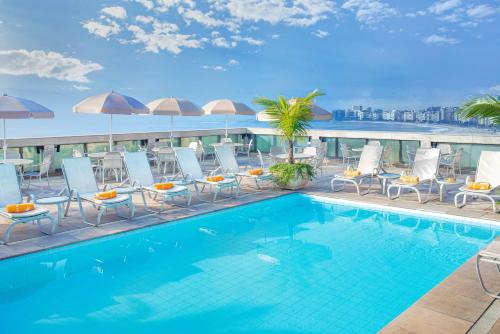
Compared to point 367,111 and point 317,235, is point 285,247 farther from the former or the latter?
point 367,111

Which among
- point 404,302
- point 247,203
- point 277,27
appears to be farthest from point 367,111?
point 277,27

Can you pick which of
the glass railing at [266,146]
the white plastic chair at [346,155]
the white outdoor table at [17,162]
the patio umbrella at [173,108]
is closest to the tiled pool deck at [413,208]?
the white outdoor table at [17,162]

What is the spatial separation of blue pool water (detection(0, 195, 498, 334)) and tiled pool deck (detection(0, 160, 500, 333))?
0.25 meters

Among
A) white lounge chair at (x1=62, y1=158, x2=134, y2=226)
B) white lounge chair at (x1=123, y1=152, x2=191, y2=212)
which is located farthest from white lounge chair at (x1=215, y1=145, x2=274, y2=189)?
white lounge chair at (x1=62, y1=158, x2=134, y2=226)

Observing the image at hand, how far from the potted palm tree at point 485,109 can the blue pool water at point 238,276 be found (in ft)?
6.39

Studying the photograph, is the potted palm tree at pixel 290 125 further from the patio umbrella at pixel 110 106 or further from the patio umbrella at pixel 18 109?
the patio umbrella at pixel 18 109

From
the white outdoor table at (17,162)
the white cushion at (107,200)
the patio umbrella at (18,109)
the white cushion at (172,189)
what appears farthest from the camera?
the white outdoor table at (17,162)

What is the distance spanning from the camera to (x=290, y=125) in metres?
9.48

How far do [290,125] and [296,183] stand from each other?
4.03ft

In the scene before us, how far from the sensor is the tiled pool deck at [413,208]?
355cm

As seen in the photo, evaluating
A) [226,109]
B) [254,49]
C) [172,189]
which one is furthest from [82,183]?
[254,49]

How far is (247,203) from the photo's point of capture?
829 cm

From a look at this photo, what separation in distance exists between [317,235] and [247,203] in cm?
188

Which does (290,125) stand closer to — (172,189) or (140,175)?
(172,189)
